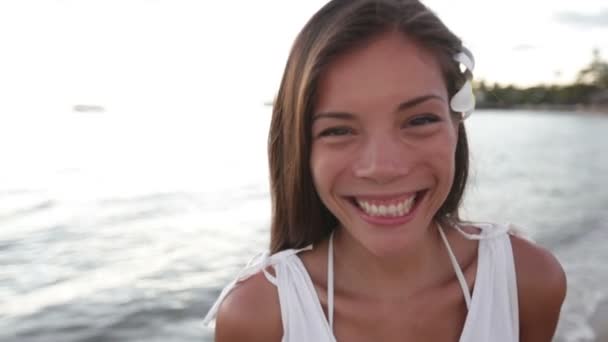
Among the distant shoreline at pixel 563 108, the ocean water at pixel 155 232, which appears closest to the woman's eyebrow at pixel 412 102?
the ocean water at pixel 155 232

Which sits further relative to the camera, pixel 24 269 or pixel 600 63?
pixel 600 63

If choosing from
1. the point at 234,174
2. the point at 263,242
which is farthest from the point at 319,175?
the point at 234,174

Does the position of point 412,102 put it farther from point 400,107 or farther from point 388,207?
point 388,207

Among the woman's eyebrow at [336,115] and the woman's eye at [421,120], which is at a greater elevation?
the woman's eyebrow at [336,115]

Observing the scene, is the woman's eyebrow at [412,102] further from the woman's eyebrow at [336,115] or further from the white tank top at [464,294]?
the white tank top at [464,294]

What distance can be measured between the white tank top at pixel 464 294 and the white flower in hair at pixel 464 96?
60cm

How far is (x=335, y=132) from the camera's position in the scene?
201cm

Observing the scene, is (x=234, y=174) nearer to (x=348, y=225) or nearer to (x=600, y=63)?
(x=348, y=225)

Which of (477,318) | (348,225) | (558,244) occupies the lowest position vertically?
(558,244)

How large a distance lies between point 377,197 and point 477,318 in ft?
2.21

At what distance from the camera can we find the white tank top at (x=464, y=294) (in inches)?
83.8

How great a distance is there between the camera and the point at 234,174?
1603 centimetres

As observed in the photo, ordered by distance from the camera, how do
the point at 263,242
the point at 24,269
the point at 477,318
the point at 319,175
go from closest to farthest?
the point at 319,175 < the point at 477,318 < the point at 24,269 < the point at 263,242

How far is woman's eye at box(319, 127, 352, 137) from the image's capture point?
1978 mm
